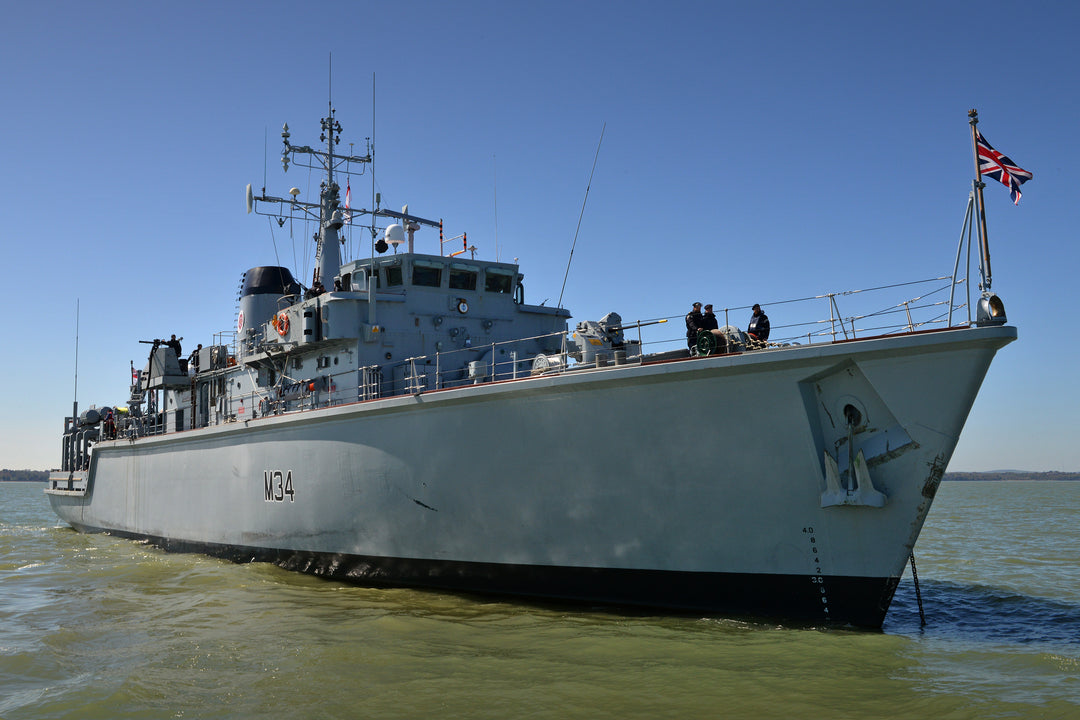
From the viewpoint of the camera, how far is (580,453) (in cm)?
1083

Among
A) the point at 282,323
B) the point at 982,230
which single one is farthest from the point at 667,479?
the point at 282,323

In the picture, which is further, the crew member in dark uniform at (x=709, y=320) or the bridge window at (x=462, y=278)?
the bridge window at (x=462, y=278)

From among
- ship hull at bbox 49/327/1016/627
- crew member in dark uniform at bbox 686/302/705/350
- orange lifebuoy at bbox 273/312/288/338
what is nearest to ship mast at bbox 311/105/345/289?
orange lifebuoy at bbox 273/312/288/338

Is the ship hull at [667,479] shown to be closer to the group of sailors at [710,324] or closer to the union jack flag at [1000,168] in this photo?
the group of sailors at [710,324]

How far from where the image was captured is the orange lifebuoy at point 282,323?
16.6 metres

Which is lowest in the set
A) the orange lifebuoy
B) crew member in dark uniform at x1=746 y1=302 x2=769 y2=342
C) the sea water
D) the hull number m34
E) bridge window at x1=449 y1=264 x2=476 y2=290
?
the sea water

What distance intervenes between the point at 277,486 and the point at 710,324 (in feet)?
30.4

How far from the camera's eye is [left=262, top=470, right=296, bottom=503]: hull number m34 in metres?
14.9

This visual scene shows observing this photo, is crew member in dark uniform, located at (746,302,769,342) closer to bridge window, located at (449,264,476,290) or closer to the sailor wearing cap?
the sailor wearing cap

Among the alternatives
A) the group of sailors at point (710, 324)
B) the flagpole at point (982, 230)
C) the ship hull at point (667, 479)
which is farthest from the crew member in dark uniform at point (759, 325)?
the flagpole at point (982, 230)

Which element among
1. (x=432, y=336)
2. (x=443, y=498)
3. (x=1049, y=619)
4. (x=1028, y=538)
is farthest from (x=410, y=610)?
(x=1028, y=538)

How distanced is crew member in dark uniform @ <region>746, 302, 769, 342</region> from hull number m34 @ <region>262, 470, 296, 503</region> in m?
9.16

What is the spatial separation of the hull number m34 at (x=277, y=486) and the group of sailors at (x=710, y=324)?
838 centimetres

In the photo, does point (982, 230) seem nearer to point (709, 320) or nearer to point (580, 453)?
point (709, 320)
